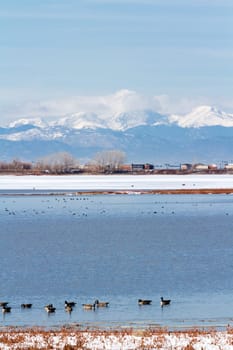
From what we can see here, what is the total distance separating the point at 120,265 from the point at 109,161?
11728cm

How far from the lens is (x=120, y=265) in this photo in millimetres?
24688

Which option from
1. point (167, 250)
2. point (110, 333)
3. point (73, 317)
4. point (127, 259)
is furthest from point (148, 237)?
point (110, 333)

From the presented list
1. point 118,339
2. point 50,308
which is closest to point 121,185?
point 50,308

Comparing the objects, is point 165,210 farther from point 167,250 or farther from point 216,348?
point 216,348

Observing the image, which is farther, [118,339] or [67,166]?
[67,166]

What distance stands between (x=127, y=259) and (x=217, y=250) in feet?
10.9

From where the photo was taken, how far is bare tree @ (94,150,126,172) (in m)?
136

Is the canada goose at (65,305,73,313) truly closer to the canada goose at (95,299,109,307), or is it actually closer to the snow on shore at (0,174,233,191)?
the canada goose at (95,299,109,307)

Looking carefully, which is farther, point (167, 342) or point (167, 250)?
point (167, 250)

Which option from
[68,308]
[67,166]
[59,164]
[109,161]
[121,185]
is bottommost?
[68,308]

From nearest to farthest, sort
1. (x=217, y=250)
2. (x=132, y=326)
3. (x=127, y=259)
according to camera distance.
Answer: (x=132, y=326) → (x=127, y=259) → (x=217, y=250)

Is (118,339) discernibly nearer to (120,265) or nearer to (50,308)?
(50,308)

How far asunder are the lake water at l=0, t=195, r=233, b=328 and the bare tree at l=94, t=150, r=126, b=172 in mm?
89973

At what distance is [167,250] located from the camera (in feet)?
92.5
